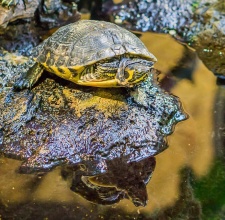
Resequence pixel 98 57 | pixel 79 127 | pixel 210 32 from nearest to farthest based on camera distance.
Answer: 1. pixel 98 57
2. pixel 79 127
3. pixel 210 32

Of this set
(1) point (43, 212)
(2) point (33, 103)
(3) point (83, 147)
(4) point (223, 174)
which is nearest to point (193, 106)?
(4) point (223, 174)

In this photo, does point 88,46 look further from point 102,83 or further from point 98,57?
point 102,83

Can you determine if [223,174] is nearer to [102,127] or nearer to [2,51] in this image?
[102,127]

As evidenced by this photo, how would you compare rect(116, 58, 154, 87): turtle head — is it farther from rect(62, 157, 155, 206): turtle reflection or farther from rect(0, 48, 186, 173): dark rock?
rect(62, 157, 155, 206): turtle reflection

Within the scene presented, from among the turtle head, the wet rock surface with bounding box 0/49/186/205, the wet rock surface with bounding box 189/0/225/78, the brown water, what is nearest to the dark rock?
the wet rock surface with bounding box 0/49/186/205

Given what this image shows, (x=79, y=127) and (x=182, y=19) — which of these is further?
(x=182, y=19)

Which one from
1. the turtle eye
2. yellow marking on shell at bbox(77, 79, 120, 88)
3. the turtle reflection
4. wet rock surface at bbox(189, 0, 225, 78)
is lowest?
the turtle reflection

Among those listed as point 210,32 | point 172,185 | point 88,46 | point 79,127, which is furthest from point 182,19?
point 172,185
